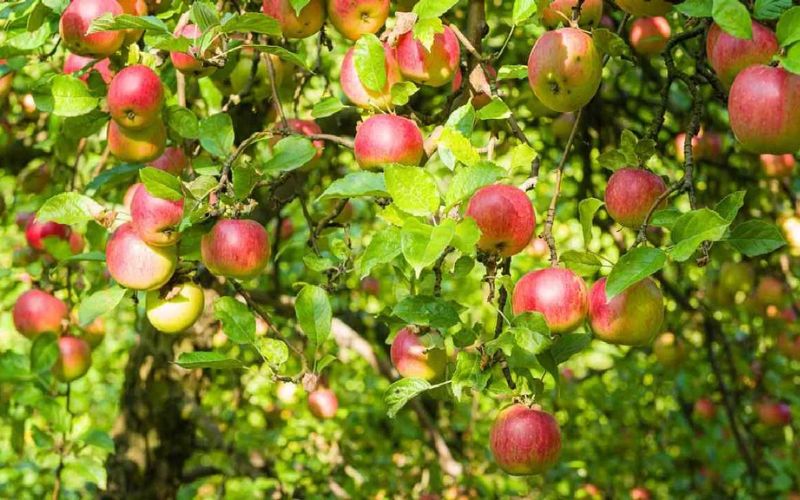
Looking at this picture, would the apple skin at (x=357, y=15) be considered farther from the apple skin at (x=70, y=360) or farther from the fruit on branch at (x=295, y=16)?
the apple skin at (x=70, y=360)

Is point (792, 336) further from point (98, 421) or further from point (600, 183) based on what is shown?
point (98, 421)

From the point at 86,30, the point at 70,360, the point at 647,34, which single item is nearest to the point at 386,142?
the point at 86,30

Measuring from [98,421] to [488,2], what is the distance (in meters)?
4.16

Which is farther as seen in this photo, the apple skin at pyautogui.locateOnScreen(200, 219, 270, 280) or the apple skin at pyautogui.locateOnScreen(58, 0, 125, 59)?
the apple skin at pyautogui.locateOnScreen(58, 0, 125, 59)

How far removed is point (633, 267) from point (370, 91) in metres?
0.47

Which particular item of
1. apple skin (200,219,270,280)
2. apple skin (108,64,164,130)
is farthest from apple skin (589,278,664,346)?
apple skin (108,64,164,130)

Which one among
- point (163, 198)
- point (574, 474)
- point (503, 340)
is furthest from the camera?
point (574, 474)

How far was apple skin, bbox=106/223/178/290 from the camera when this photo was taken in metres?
1.36

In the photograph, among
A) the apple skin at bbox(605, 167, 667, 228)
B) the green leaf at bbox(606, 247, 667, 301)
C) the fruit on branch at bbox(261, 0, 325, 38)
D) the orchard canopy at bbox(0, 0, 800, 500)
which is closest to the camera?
the green leaf at bbox(606, 247, 667, 301)

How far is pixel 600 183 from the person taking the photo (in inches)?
123

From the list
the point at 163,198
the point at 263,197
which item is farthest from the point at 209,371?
the point at 163,198

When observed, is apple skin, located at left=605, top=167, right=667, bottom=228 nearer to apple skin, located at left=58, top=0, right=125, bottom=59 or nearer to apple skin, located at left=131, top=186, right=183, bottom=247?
apple skin, located at left=131, top=186, right=183, bottom=247

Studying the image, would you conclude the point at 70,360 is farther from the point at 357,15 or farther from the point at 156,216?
the point at 357,15

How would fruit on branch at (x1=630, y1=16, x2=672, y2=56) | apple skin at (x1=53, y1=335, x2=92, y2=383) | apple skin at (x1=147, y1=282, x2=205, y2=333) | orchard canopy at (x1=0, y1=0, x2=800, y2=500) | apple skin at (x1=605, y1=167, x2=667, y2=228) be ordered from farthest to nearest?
apple skin at (x1=53, y1=335, x2=92, y2=383)
fruit on branch at (x1=630, y1=16, x2=672, y2=56)
apple skin at (x1=147, y1=282, x2=205, y2=333)
apple skin at (x1=605, y1=167, x2=667, y2=228)
orchard canopy at (x1=0, y1=0, x2=800, y2=500)
